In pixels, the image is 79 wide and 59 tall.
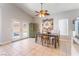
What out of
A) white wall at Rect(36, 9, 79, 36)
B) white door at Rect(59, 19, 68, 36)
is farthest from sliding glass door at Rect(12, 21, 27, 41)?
white door at Rect(59, 19, 68, 36)

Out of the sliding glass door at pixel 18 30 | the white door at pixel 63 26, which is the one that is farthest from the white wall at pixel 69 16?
the sliding glass door at pixel 18 30

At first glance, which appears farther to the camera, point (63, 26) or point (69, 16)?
point (63, 26)

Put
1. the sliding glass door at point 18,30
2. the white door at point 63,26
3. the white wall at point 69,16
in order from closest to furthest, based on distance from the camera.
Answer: the white wall at point 69,16 → the white door at point 63,26 → the sliding glass door at point 18,30

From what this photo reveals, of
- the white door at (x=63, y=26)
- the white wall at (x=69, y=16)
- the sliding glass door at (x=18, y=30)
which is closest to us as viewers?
the white wall at (x=69, y=16)

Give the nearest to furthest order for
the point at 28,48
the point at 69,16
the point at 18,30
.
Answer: the point at 69,16
the point at 18,30
the point at 28,48

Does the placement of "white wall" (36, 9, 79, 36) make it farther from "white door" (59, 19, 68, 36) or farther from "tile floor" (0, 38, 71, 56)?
"tile floor" (0, 38, 71, 56)

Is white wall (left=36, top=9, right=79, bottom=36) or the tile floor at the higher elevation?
white wall (left=36, top=9, right=79, bottom=36)

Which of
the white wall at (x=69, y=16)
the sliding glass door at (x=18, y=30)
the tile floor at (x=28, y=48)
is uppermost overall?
the white wall at (x=69, y=16)

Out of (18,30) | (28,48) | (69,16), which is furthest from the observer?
(28,48)

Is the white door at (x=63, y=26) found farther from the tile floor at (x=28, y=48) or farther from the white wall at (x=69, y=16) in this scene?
the tile floor at (x=28, y=48)

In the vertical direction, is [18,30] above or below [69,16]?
below

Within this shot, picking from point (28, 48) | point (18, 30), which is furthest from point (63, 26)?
point (28, 48)

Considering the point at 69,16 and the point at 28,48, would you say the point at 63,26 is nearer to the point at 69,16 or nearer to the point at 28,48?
the point at 69,16

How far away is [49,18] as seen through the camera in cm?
235
